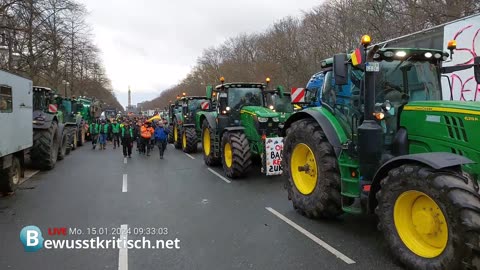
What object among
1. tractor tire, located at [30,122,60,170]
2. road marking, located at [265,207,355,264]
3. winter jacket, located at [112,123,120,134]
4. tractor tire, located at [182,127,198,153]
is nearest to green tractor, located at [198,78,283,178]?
road marking, located at [265,207,355,264]

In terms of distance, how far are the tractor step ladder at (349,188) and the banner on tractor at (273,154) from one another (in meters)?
3.86

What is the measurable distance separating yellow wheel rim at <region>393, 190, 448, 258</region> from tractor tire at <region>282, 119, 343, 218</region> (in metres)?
1.44

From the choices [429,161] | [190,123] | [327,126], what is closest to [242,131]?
[327,126]

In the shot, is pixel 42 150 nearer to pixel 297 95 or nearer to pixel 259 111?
pixel 259 111

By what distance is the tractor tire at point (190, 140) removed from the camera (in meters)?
18.0

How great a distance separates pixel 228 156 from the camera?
37.1 ft

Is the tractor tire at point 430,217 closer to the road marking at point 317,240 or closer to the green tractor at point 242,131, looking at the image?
the road marking at point 317,240

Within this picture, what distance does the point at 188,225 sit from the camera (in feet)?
21.3

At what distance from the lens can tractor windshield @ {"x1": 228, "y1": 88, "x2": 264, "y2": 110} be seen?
12.3 meters

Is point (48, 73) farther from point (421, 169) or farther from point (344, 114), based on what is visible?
point (421, 169)

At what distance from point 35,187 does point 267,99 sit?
684 cm

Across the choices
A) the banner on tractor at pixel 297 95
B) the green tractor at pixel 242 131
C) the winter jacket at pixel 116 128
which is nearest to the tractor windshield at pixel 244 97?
the green tractor at pixel 242 131

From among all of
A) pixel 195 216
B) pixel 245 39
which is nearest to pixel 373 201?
pixel 195 216

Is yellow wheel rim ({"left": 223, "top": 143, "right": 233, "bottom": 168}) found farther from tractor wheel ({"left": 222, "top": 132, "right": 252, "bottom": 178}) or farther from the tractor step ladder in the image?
the tractor step ladder
